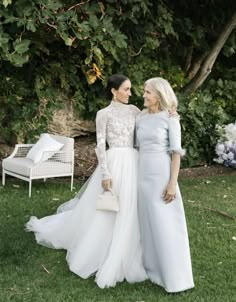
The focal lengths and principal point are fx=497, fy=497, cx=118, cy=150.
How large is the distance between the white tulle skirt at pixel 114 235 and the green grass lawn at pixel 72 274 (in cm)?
8

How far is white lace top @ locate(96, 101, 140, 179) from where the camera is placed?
334cm

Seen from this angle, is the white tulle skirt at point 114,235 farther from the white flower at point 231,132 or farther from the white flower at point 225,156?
the white flower at point 231,132

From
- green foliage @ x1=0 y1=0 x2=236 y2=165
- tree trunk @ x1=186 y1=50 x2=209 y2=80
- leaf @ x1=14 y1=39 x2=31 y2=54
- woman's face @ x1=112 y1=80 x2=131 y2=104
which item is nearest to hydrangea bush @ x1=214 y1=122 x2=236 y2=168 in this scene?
green foliage @ x1=0 y1=0 x2=236 y2=165

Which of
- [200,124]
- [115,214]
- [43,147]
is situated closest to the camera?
[115,214]

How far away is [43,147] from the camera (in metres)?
5.99

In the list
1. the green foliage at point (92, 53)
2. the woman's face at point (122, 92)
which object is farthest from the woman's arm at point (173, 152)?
the green foliage at point (92, 53)

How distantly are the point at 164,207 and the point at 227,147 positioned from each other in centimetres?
443

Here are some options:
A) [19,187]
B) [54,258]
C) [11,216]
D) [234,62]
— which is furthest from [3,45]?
[234,62]

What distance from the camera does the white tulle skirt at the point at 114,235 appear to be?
10.8ft

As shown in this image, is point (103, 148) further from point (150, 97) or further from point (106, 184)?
point (150, 97)

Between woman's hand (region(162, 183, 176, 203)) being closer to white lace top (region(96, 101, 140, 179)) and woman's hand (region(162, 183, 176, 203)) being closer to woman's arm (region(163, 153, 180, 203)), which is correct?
woman's arm (region(163, 153, 180, 203))

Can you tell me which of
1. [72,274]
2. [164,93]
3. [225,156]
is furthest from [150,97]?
[225,156]

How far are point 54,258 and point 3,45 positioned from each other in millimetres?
2899

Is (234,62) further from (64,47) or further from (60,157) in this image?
(60,157)
